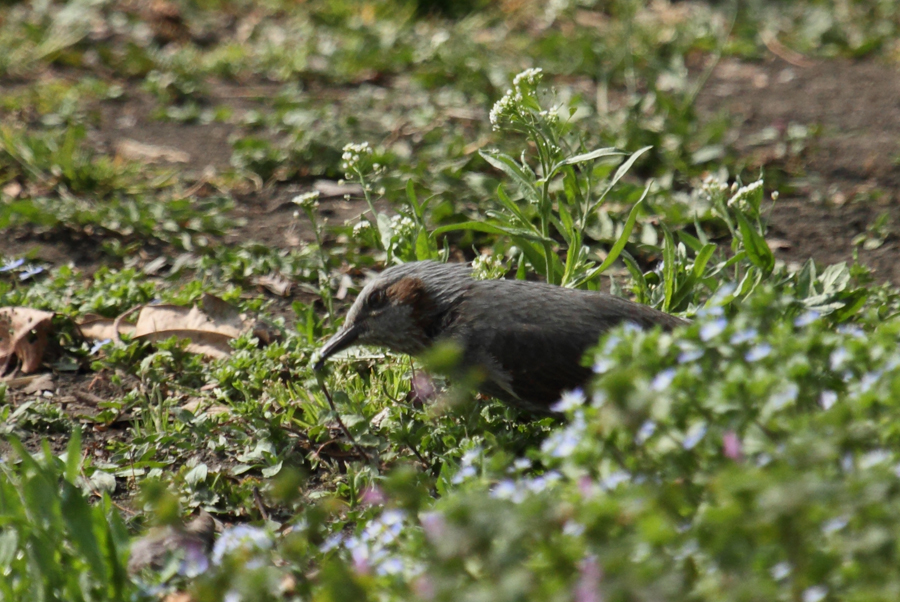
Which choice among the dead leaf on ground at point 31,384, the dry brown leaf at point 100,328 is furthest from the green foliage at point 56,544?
the dry brown leaf at point 100,328

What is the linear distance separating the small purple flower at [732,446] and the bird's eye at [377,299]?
1903 mm

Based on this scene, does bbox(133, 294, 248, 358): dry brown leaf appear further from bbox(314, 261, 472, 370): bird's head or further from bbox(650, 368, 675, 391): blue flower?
bbox(650, 368, 675, 391): blue flower

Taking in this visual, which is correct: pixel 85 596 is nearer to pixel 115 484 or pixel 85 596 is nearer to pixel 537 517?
pixel 115 484

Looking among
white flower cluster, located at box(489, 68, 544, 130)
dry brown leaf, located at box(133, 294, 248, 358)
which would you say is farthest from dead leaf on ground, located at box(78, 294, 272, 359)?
white flower cluster, located at box(489, 68, 544, 130)

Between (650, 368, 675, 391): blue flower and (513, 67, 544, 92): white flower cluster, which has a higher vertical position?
(513, 67, 544, 92): white flower cluster

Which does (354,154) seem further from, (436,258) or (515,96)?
(515,96)

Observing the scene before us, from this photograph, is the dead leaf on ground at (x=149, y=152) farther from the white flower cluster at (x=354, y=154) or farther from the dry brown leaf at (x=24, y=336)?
the white flower cluster at (x=354, y=154)

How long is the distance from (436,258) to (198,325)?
3.79 ft

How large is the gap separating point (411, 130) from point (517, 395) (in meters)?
3.47

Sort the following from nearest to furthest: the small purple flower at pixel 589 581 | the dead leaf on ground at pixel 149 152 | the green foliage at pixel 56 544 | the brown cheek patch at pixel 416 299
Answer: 1. the small purple flower at pixel 589 581
2. the green foliage at pixel 56 544
3. the brown cheek patch at pixel 416 299
4. the dead leaf on ground at pixel 149 152

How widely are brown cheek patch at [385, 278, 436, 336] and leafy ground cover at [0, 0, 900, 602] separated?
0.22m

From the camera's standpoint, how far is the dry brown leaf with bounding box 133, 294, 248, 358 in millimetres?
4539

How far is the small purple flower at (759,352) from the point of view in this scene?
2420 millimetres

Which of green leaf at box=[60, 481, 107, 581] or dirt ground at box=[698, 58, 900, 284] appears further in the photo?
dirt ground at box=[698, 58, 900, 284]
